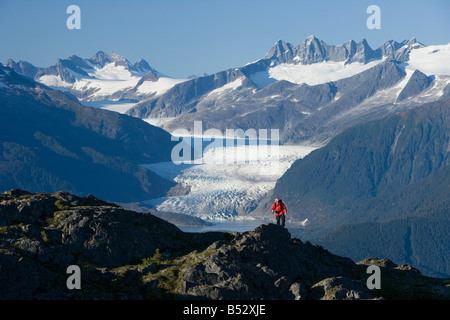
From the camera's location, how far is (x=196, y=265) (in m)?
80.2

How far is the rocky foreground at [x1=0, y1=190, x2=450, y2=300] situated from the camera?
76125 millimetres

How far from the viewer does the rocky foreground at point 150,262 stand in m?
76.1

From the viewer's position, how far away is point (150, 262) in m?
83.9
